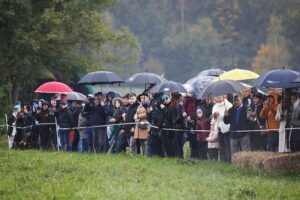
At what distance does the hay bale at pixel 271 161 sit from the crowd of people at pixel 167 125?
2.37ft

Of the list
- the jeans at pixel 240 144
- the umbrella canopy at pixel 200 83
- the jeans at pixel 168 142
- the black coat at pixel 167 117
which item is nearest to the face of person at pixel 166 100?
the black coat at pixel 167 117

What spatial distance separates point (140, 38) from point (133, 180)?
253 feet

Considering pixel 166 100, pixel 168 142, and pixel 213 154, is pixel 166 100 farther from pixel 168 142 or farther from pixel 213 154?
pixel 213 154

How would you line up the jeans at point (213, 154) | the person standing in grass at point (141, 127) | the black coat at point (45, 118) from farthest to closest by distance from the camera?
1. the black coat at point (45, 118)
2. the person standing in grass at point (141, 127)
3. the jeans at point (213, 154)

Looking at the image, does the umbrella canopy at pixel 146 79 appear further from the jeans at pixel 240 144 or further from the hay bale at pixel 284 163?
the hay bale at pixel 284 163

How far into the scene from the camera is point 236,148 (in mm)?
18219

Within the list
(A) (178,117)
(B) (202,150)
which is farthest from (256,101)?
(A) (178,117)

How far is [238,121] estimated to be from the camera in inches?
711

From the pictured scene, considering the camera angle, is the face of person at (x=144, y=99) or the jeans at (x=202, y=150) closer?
the jeans at (x=202, y=150)

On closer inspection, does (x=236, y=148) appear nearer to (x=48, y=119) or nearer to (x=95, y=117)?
(x=95, y=117)

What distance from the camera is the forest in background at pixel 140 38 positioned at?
36781 millimetres

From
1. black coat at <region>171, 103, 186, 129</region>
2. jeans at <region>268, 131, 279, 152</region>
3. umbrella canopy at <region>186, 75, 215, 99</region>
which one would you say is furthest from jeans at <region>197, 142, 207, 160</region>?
umbrella canopy at <region>186, 75, 215, 99</region>

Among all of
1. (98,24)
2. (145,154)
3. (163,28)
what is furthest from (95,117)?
(163,28)

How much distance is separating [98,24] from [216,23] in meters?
47.1
